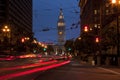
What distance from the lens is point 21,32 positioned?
140 m

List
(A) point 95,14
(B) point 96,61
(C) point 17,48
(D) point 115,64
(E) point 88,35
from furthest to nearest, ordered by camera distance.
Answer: (A) point 95,14 → (C) point 17,48 → (E) point 88,35 → (B) point 96,61 → (D) point 115,64

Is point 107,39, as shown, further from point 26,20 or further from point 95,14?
point 26,20

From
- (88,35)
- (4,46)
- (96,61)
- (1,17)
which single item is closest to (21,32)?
(1,17)

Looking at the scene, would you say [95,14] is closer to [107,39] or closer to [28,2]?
[28,2]

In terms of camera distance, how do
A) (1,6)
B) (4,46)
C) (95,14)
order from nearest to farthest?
(4,46) → (95,14) → (1,6)

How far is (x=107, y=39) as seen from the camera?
65812mm

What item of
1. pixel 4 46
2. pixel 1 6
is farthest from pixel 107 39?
pixel 1 6

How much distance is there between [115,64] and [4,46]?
55.0 meters

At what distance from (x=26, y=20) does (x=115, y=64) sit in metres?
109

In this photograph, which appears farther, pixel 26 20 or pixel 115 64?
pixel 26 20

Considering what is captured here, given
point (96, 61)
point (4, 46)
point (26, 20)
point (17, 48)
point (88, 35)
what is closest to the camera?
point (96, 61)

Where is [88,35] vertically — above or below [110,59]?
above

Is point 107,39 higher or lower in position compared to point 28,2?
lower

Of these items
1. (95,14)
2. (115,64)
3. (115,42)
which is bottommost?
(115,64)
